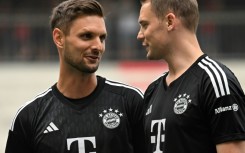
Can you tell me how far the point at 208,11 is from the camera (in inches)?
483

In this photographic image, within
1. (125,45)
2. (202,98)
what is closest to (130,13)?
(125,45)

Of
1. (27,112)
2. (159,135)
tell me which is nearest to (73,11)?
(27,112)

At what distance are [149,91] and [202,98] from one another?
705 millimetres

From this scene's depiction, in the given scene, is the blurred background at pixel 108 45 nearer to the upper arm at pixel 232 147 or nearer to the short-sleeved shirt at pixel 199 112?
the short-sleeved shirt at pixel 199 112

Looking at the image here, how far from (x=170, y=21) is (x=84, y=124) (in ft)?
3.04

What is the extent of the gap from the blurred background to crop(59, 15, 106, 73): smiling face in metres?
6.80

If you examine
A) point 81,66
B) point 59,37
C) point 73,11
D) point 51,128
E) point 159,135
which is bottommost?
point 159,135

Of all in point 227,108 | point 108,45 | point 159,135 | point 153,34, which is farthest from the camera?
point 108,45

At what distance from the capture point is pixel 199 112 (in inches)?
157

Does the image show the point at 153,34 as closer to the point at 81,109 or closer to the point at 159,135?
the point at 159,135

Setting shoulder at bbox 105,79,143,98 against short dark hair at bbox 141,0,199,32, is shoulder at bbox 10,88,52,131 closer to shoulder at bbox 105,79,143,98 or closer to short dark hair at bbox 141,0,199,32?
shoulder at bbox 105,79,143,98

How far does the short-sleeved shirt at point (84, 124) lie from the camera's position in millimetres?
4648

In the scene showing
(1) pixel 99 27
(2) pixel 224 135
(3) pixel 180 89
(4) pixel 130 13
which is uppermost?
(4) pixel 130 13

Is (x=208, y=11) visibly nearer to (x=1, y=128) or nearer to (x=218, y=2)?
(x=218, y=2)
